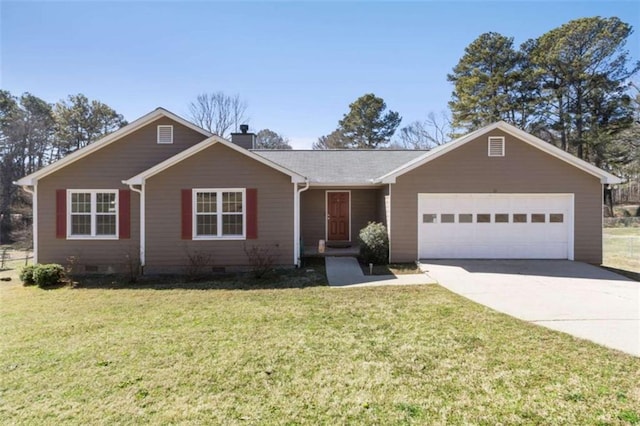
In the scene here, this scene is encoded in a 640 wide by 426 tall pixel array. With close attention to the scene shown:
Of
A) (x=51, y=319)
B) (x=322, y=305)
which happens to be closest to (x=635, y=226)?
(x=322, y=305)

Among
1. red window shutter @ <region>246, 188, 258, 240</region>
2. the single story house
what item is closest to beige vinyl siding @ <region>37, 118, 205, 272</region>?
the single story house

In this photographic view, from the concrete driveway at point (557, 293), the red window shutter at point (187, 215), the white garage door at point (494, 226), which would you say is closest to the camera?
the concrete driveway at point (557, 293)

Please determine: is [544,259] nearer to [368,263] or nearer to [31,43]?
[368,263]

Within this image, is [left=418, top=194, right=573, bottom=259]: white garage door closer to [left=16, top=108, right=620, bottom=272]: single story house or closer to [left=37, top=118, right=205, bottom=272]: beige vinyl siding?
[left=16, top=108, right=620, bottom=272]: single story house

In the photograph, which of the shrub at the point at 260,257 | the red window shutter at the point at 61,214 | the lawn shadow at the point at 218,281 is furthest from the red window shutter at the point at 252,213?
the red window shutter at the point at 61,214

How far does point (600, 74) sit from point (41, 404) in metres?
37.5

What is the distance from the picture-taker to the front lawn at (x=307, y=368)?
11.0ft

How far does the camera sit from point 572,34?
27922 mm

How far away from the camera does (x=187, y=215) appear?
10680mm

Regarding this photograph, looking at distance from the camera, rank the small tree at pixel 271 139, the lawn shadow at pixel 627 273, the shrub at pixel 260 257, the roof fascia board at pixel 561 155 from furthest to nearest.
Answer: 1. the small tree at pixel 271 139
2. the roof fascia board at pixel 561 155
3. the shrub at pixel 260 257
4. the lawn shadow at pixel 627 273

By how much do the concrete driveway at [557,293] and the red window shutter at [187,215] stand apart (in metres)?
7.29

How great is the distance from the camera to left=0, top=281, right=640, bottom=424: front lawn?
3367mm

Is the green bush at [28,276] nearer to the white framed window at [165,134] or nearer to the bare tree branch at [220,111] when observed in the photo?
the white framed window at [165,134]

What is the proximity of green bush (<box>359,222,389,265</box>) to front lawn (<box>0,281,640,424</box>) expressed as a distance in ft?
14.5
